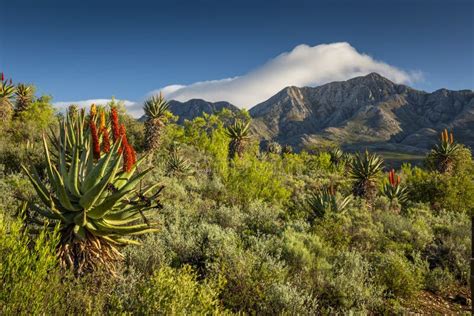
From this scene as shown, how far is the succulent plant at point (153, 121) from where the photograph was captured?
80.0ft

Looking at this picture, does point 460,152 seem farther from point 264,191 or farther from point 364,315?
point 364,315

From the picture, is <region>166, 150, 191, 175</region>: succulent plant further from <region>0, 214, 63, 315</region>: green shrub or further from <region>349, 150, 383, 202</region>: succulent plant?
<region>0, 214, 63, 315</region>: green shrub

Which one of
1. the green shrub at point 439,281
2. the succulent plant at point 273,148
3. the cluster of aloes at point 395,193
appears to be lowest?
the green shrub at point 439,281

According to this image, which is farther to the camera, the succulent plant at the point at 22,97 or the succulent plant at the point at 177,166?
the succulent plant at the point at 22,97

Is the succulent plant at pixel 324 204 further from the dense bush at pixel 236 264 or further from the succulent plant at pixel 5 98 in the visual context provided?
the succulent plant at pixel 5 98

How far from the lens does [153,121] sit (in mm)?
24734

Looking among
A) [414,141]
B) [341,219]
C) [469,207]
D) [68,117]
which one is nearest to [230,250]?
[68,117]

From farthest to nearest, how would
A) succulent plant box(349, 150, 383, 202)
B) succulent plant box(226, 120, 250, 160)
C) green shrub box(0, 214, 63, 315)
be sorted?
succulent plant box(226, 120, 250, 160)
succulent plant box(349, 150, 383, 202)
green shrub box(0, 214, 63, 315)

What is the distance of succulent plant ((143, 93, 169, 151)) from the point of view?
24392 millimetres

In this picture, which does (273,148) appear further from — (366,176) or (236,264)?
(236,264)

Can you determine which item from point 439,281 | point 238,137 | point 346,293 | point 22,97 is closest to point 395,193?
point 238,137

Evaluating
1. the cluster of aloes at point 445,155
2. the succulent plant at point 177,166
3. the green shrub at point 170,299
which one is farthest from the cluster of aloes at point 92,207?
the cluster of aloes at point 445,155

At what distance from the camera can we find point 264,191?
51.8 feet

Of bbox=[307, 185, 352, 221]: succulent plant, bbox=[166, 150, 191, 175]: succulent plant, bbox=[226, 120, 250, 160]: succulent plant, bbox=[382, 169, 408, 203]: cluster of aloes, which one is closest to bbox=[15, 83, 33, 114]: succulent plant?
bbox=[166, 150, 191, 175]: succulent plant
